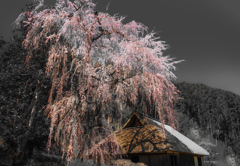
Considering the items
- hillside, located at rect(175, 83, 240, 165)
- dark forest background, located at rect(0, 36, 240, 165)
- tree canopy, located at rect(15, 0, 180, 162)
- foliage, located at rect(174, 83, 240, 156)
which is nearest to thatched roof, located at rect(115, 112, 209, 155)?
dark forest background, located at rect(0, 36, 240, 165)

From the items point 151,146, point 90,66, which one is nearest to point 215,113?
point 151,146

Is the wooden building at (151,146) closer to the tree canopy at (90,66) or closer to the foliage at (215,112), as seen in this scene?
the tree canopy at (90,66)

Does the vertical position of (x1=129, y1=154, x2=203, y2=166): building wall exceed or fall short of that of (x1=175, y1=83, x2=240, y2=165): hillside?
it falls short

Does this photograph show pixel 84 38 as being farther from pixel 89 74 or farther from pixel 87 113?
pixel 87 113

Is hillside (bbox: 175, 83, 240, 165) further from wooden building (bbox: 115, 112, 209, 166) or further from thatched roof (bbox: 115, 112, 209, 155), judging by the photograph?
wooden building (bbox: 115, 112, 209, 166)

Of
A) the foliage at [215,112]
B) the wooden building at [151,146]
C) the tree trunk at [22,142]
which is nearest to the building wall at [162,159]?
the wooden building at [151,146]

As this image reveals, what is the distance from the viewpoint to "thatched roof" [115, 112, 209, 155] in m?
11.3

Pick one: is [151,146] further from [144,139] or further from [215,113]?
[215,113]

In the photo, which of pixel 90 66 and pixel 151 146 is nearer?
pixel 90 66

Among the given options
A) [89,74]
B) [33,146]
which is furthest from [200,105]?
[89,74]

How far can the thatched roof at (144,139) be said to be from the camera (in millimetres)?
11312

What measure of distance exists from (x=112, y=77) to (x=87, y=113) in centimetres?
209

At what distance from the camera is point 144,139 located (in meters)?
12.5

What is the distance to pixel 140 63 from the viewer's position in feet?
24.2
